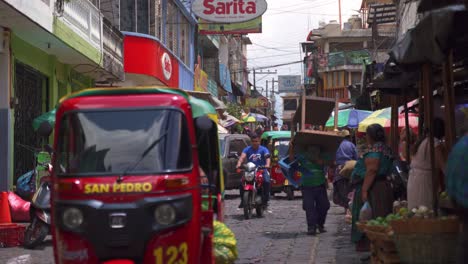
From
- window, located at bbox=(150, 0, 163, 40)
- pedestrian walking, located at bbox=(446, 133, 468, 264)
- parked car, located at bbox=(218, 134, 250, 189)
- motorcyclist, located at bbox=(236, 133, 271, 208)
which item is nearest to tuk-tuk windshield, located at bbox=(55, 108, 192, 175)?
pedestrian walking, located at bbox=(446, 133, 468, 264)

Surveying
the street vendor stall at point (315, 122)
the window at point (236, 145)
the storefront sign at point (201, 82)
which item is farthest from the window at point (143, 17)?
the street vendor stall at point (315, 122)

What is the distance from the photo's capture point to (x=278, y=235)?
13.7 m

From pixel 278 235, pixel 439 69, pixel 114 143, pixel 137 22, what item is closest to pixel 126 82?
pixel 137 22

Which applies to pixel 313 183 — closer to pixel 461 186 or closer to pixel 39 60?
pixel 461 186

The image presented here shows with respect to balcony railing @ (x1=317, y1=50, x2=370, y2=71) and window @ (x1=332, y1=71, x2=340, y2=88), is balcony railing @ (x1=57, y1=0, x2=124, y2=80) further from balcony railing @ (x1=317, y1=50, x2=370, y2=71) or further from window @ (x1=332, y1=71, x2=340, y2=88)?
window @ (x1=332, y1=71, x2=340, y2=88)

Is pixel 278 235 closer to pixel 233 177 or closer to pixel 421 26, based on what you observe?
pixel 421 26

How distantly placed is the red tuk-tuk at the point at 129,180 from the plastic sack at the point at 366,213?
3048 millimetres

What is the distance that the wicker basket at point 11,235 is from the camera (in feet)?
39.9

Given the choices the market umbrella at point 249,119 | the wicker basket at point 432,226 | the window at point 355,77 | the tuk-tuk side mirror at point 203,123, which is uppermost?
the window at point 355,77

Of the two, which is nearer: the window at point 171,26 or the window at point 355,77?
the window at point 171,26

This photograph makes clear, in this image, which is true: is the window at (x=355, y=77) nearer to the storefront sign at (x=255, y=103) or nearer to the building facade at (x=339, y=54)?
the building facade at (x=339, y=54)

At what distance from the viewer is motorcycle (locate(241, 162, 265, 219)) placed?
1656cm

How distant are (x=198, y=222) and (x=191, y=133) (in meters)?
0.84

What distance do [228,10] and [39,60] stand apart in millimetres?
10178
